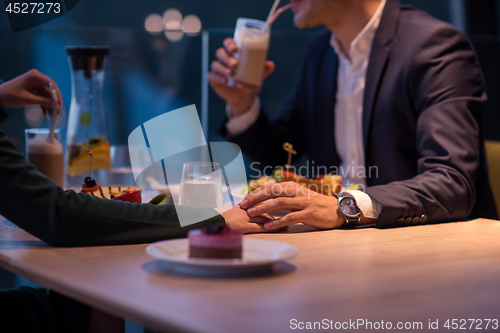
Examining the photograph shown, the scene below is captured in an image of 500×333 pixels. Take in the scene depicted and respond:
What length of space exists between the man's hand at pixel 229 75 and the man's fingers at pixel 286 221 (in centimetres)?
87

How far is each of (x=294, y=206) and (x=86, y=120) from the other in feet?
2.91

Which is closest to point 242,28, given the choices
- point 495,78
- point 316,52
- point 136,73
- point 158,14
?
point 316,52

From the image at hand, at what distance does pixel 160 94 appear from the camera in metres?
3.54

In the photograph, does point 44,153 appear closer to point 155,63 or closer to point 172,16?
point 155,63

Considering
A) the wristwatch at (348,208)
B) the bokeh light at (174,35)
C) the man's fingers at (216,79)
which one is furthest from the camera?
the bokeh light at (174,35)

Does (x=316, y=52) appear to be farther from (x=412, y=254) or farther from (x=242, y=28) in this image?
(x=412, y=254)

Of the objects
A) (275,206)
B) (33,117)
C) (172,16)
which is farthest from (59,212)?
(172,16)

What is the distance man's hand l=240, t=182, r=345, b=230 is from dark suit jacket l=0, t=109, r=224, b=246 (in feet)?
0.79

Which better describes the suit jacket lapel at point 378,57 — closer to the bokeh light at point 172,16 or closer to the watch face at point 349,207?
the watch face at point 349,207

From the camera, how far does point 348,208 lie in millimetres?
1214

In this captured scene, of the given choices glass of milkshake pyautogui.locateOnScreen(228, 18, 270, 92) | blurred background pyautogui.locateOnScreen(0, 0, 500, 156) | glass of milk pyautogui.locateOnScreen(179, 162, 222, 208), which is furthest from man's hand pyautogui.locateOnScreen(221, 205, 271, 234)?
blurred background pyautogui.locateOnScreen(0, 0, 500, 156)

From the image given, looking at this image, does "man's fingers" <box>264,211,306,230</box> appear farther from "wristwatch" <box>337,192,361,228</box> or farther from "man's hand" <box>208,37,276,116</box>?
"man's hand" <box>208,37,276,116</box>

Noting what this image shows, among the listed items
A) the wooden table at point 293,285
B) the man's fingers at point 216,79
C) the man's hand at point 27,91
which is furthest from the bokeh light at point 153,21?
the wooden table at point 293,285

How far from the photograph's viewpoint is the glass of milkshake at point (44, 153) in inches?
59.1
